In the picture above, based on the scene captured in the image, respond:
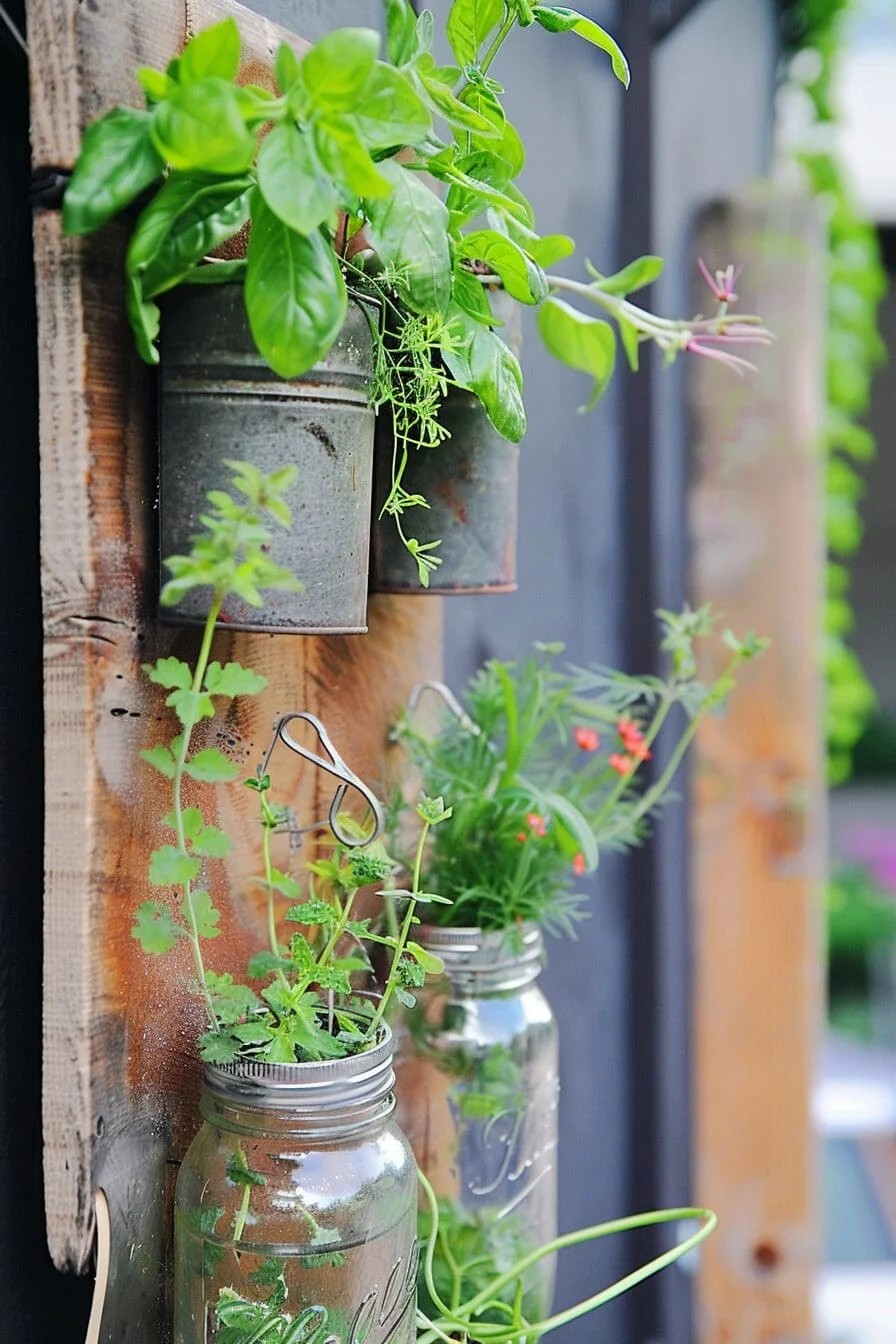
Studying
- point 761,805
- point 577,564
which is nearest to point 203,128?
point 577,564

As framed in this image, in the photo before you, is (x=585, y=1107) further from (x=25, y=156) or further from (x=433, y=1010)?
(x=25, y=156)

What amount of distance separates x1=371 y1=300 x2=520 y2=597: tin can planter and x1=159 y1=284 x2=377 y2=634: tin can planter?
0.13 m

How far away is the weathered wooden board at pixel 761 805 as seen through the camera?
1.62m

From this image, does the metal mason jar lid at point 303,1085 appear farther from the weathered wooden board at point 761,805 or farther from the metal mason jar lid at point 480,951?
the weathered wooden board at point 761,805

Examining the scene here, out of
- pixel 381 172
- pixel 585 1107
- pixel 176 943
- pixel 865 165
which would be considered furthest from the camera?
pixel 865 165

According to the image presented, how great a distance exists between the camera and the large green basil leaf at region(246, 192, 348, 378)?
1.77 feet

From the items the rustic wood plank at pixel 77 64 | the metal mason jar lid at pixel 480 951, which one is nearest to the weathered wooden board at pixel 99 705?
the rustic wood plank at pixel 77 64

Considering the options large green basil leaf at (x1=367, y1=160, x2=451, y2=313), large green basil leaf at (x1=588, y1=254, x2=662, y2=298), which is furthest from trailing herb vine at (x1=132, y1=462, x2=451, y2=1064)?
large green basil leaf at (x1=588, y1=254, x2=662, y2=298)

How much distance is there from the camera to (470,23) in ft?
2.15

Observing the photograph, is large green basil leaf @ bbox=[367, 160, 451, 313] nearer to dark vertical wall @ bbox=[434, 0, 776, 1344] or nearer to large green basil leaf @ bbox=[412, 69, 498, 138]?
large green basil leaf @ bbox=[412, 69, 498, 138]

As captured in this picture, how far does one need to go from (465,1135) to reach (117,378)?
21.5 inches

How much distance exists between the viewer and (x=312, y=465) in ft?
1.98

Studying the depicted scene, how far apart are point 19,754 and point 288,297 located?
27cm

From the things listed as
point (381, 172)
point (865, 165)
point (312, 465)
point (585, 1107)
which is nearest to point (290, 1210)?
point (312, 465)
